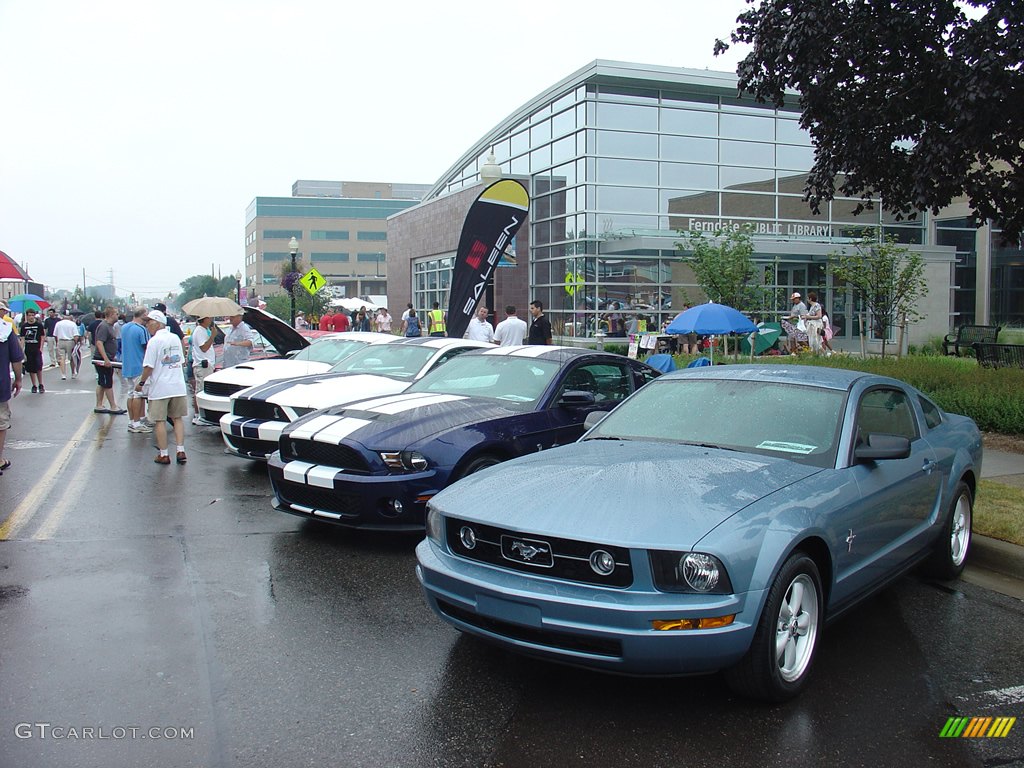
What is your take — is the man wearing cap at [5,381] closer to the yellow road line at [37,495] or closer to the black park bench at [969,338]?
the yellow road line at [37,495]

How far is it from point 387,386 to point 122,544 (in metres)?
3.42

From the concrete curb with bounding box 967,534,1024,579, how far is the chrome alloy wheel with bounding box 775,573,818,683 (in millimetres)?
2771

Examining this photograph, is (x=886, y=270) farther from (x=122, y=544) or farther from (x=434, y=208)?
(x=434, y=208)

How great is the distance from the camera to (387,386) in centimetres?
941

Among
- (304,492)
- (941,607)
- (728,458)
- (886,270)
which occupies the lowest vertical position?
(941,607)

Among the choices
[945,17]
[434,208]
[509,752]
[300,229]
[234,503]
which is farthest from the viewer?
[300,229]

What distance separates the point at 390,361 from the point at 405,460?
4045 millimetres

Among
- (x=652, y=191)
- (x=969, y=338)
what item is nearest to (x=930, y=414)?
(x=652, y=191)

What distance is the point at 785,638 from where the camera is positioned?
13.0ft

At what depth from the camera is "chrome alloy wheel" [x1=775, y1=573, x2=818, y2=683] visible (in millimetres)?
3932

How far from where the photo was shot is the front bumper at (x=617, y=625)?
3584 mm

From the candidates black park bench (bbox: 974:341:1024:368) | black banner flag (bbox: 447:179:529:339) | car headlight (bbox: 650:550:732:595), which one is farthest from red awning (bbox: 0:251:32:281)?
black park bench (bbox: 974:341:1024:368)

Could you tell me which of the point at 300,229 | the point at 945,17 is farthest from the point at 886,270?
the point at 300,229

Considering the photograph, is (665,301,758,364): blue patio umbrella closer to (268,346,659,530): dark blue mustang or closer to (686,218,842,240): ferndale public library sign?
(268,346,659,530): dark blue mustang
